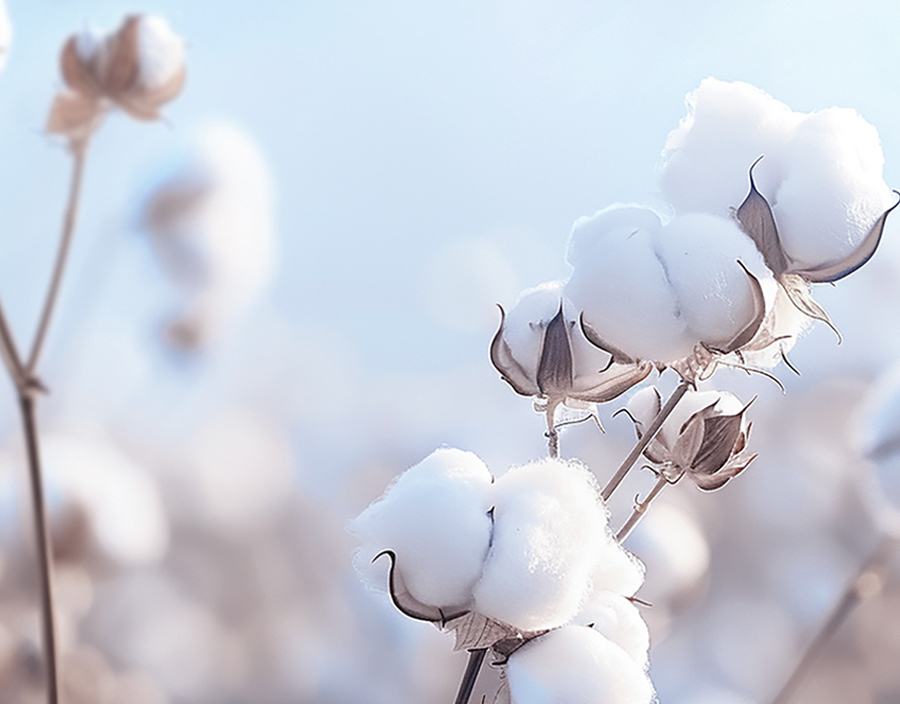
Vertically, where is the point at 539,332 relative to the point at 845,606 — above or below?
above

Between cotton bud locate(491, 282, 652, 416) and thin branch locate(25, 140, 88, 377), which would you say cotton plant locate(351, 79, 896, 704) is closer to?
cotton bud locate(491, 282, 652, 416)

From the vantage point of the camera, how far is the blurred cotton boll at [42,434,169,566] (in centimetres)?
90

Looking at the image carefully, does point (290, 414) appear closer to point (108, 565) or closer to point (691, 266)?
point (108, 565)

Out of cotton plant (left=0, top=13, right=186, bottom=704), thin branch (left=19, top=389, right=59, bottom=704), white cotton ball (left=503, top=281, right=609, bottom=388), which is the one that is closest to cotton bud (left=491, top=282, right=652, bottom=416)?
white cotton ball (left=503, top=281, right=609, bottom=388)

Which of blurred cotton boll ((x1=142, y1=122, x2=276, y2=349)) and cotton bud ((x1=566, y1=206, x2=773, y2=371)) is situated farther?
blurred cotton boll ((x1=142, y1=122, x2=276, y2=349))

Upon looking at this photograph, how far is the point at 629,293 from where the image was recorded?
29cm

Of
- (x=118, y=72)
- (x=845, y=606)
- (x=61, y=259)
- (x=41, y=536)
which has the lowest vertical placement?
(x=845, y=606)

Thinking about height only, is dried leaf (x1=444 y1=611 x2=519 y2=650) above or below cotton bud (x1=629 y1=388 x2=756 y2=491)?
below

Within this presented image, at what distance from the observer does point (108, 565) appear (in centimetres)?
89

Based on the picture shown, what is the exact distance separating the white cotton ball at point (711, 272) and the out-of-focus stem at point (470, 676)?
12 centimetres

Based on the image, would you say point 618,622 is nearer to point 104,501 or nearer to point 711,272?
point 711,272

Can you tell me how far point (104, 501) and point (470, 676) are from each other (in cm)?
73

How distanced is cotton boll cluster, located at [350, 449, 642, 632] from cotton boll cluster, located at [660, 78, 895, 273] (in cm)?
11

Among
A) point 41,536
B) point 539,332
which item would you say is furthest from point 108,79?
point 539,332
